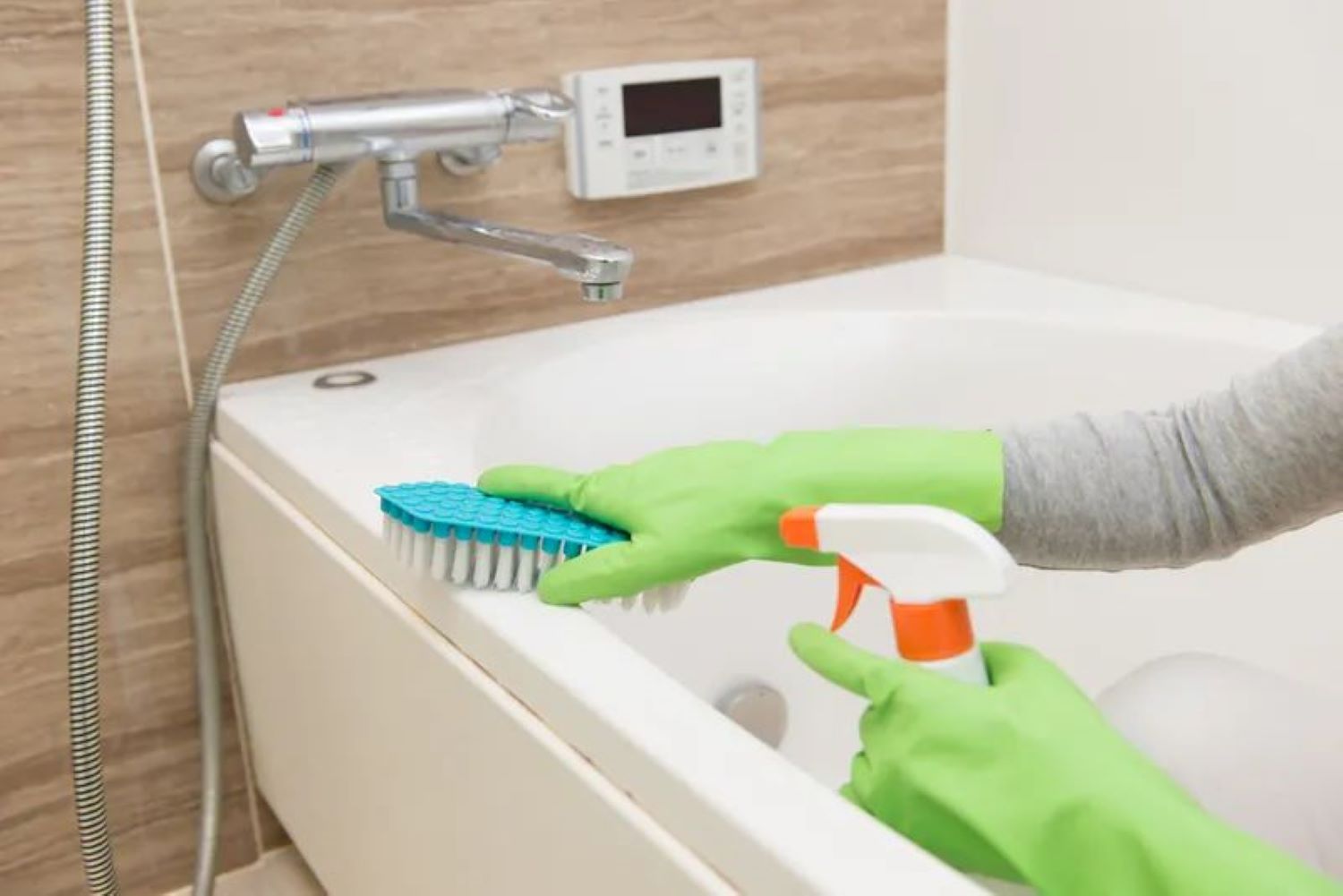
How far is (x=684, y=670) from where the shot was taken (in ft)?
3.67

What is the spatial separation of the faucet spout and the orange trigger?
0.32 m

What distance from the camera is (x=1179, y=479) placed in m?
0.69

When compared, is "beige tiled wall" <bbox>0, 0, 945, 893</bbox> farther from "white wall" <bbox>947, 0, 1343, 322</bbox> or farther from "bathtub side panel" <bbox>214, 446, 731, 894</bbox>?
"white wall" <bbox>947, 0, 1343, 322</bbox>

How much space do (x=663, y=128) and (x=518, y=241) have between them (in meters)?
0.34

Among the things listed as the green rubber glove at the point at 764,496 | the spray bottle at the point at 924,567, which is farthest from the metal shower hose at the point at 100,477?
the spray bottle at the point at 924,567

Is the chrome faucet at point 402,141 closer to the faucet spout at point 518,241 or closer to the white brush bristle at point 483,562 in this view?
the faucet spout at point 518,241

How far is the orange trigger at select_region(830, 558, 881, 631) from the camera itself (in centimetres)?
56

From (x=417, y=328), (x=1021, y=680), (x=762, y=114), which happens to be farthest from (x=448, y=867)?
(x=762, y=114)

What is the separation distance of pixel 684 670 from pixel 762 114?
20.2 inches

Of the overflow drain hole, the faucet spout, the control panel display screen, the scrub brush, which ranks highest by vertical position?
the control panel display screen

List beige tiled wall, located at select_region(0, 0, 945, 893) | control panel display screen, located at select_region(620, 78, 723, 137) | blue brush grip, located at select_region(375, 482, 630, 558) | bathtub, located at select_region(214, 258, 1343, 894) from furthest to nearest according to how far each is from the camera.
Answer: control panel display screen, located at select_region(620, 78, 723, 137) < beige tiled wall, located at select_region(0, 0, 945, 893) < blue brush grip, located at select_region(375, 482, 630, 558) < bathtub, located at select_region(214, 258, 1343, 894)

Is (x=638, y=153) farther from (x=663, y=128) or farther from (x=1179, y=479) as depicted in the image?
(x=1179, y=479)

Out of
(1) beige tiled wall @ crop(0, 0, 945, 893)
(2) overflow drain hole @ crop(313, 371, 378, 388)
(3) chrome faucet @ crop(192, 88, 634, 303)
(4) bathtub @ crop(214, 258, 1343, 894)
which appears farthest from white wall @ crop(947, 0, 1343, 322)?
(2) overflow drain hole @ crop(313, 371, 378, 388)

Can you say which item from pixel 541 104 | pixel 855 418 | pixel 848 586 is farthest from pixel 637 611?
pixel 848 586
